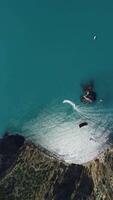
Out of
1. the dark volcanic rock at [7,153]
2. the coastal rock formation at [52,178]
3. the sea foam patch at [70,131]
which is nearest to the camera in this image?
the coastal rock formation at [52,178]

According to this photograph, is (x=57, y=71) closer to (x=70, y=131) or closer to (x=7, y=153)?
(x=70, y=131)

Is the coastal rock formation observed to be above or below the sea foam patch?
below

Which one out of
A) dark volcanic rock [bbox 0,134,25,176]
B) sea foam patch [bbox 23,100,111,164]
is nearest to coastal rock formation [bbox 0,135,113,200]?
dark volcanic rock [bbox 0,134,25,176]

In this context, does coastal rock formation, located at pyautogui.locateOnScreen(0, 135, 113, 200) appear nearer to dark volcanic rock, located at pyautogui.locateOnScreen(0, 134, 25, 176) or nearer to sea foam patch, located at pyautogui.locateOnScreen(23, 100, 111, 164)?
dark volcanic rock, located at pyautogui.locateOnScreen(0, 134, 25, 176)

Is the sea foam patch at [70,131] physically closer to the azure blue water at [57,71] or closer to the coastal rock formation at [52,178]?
the azure blue water at [57,71]

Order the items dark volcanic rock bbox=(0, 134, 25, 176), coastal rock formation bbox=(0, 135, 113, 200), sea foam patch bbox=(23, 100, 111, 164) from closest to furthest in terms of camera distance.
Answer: coastal rock formation bbox=(0, 135, 113, 200), sea foam patch bbox=(23, 100, 111, 164), dark volcanic rock bbox=(0, 134, 25, 176)

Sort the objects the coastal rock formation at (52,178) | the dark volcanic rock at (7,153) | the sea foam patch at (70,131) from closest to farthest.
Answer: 1. the coastal rock formation at (52,178)
2. the sea foam patch at (70,131)
3. the dark volcanic rock at (7,153)

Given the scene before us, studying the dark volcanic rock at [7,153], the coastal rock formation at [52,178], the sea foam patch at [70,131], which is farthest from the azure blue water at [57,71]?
the dark volcanic rock at [7,153]
